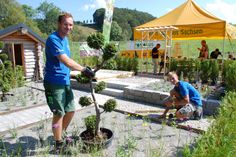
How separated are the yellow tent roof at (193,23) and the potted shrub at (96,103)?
8466 millimetres

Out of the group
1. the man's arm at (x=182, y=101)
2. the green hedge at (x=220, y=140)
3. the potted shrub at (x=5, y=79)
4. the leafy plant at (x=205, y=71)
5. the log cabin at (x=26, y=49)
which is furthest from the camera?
the log cabin at (x=26, y=49)

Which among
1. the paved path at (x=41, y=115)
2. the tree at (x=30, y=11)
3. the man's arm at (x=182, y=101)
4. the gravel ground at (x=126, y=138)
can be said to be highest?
the tree at (x=30, y=11)

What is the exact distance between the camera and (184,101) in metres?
5.37

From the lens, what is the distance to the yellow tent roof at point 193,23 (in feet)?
36.2

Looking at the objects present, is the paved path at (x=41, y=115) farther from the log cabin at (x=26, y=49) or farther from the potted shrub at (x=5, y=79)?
the log cabin at (x=26, y=49)

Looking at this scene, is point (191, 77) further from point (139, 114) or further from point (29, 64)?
point (29, 64)

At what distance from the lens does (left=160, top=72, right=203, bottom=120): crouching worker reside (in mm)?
5297

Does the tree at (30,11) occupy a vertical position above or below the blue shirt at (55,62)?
above

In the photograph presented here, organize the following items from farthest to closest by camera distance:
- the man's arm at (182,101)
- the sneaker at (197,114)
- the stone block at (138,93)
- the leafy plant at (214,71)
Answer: the leafy plant at (214,71)
the stone block at (138,93)
the sneaker at (197,114)
the man's arm at (182,101)

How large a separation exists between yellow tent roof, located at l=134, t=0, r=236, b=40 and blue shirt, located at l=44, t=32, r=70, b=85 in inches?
354

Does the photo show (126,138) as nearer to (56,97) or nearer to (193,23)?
(56,97)

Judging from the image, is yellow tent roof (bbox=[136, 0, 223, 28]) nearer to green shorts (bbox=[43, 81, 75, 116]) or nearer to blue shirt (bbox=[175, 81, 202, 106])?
blue shirt (bbox=[175, 81, 202, 106])

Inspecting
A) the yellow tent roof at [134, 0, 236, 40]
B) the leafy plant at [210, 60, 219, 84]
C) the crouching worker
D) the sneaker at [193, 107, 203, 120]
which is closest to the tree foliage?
the yellow tent roof at [134, 0, 236, 40]

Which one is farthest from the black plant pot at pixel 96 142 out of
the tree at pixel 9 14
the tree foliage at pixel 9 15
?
the tree at pixel 9 14
